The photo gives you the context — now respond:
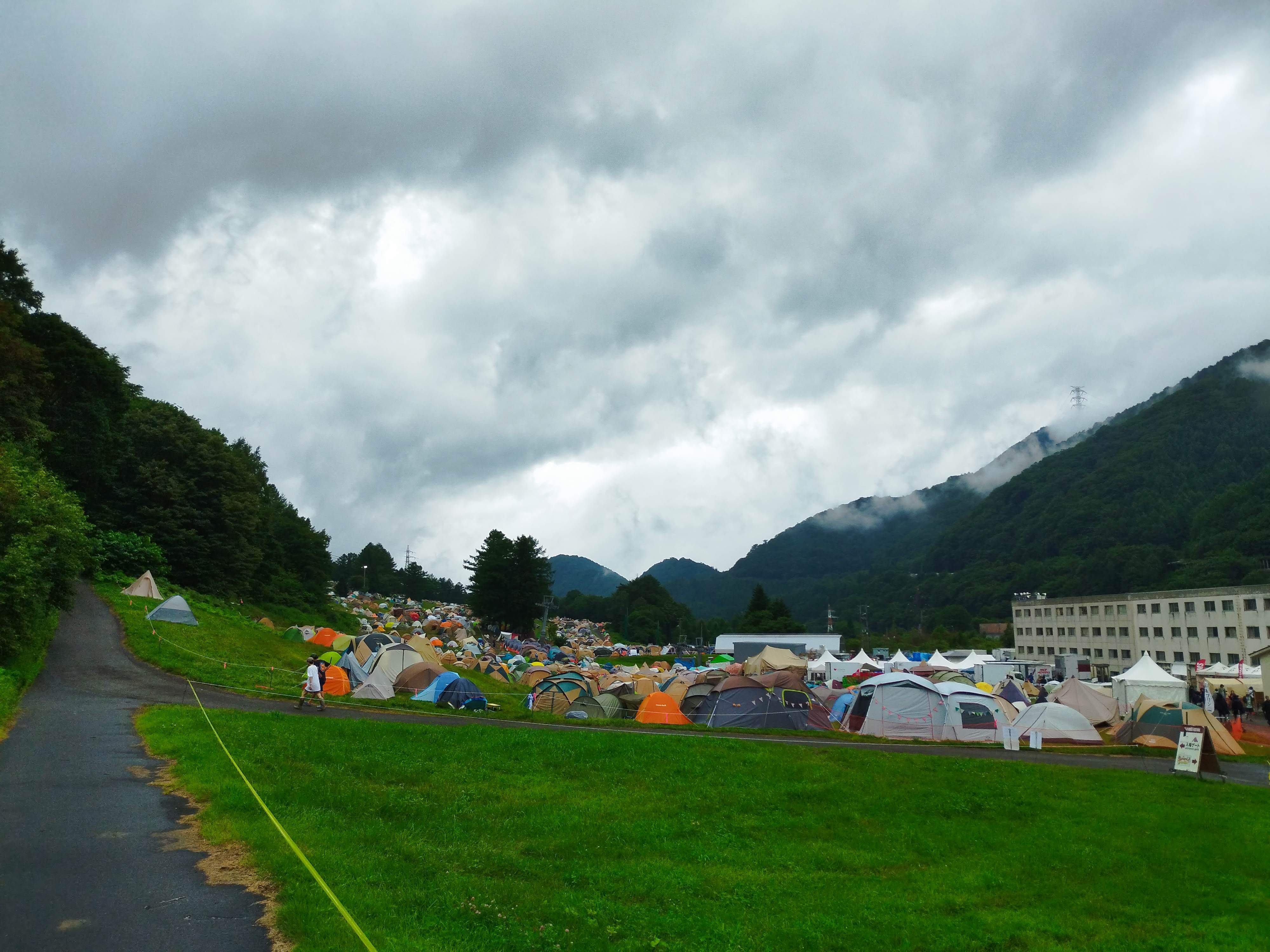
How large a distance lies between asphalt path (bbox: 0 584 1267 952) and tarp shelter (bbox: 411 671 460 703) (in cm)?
673

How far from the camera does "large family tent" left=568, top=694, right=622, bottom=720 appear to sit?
2845cm

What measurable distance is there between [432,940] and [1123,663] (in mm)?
104391

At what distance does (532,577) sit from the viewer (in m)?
88.3

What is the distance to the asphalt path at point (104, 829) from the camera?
611 cm

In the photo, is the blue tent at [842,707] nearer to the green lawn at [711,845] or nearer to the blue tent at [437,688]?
the green lawn at [711,845]

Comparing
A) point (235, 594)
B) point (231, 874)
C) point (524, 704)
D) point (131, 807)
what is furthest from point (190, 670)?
point (235, 594)

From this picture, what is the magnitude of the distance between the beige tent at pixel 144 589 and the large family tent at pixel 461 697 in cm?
1733

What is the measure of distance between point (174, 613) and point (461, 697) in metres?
14.2

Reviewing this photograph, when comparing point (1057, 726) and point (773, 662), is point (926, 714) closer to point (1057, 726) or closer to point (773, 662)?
point (1057, 726)

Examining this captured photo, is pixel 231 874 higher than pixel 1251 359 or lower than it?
lower

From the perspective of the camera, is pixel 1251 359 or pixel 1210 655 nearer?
pixel 1210 655

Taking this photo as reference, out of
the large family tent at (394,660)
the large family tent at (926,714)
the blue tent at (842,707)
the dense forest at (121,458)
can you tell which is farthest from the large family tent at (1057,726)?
the dense forest at (121,458)

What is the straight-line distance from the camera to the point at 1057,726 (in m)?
26.1

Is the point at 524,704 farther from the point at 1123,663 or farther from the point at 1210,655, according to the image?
the point at 1123,663
